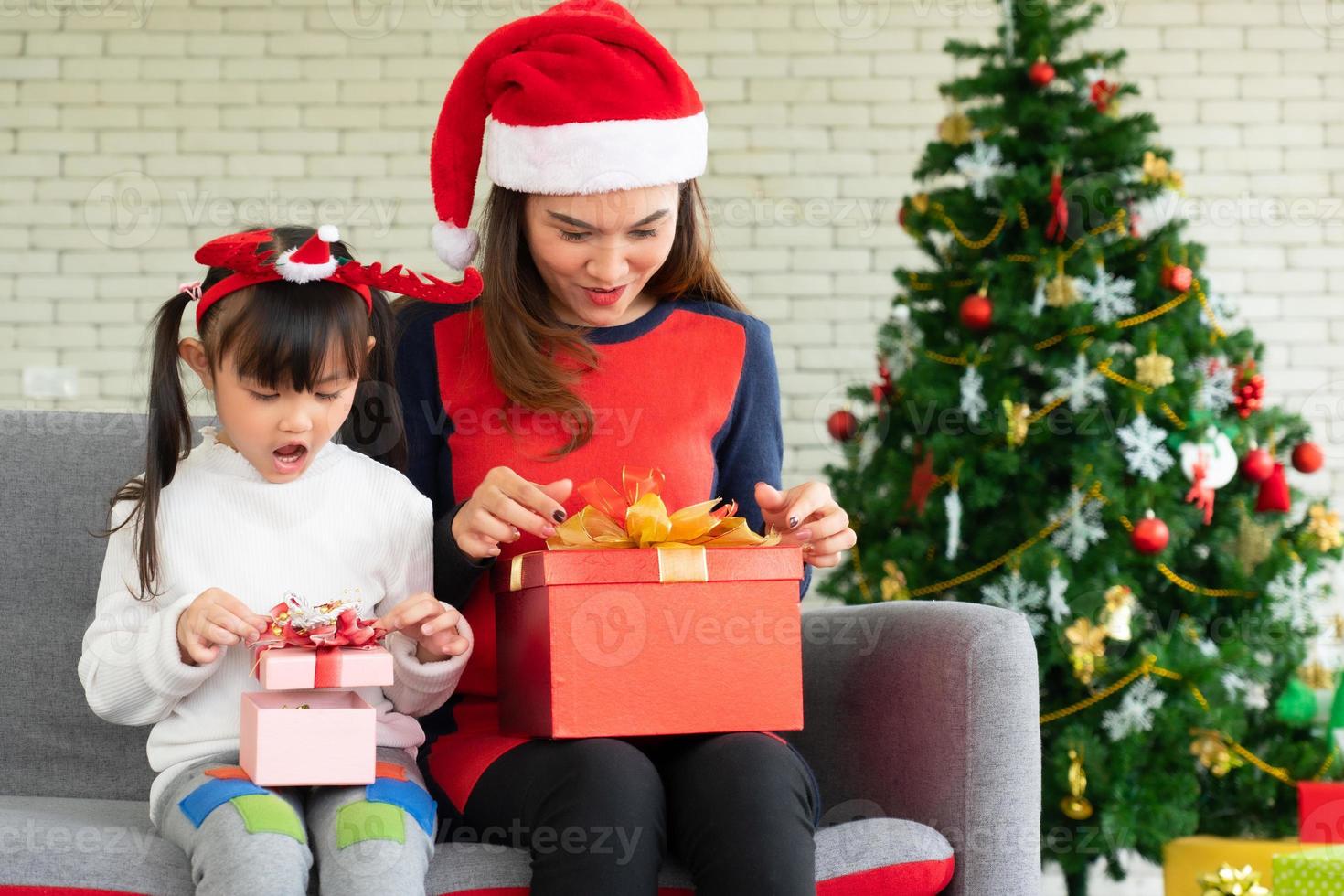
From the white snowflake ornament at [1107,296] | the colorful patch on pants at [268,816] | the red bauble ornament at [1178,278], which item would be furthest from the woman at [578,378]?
the red bauble ornament at [1178,278]

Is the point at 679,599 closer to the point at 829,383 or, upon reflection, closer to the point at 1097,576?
the point at 1097,576

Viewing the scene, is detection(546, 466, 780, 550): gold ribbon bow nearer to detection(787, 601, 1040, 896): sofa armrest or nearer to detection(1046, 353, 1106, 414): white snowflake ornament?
detection(787, 601, 1040, 896): sofa armrest

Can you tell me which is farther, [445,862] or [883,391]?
[883,391]

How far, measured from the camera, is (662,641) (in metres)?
1.55

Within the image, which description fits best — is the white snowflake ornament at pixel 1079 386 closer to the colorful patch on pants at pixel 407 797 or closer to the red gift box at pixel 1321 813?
the red gift box at pixel 1321 813

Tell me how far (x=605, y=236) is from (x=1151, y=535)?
1.71 m

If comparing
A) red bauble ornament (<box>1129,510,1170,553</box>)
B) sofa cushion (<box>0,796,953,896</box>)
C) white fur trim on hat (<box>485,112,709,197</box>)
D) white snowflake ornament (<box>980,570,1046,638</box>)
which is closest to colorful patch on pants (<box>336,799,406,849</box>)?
sofa cushion (<box>0,796,953,896</box>)

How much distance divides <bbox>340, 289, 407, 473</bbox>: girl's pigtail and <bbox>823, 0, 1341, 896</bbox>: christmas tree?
5.24 ft

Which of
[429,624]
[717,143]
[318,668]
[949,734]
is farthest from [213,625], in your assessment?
[717,143]

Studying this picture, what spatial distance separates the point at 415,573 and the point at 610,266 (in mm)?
463

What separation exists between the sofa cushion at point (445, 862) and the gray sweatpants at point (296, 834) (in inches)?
1.4

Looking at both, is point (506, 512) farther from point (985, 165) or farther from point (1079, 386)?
point (985, 165)

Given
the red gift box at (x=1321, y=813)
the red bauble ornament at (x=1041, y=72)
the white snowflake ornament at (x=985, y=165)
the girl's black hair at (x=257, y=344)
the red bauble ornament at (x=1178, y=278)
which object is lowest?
the red gift box at (x=1321, y=813)

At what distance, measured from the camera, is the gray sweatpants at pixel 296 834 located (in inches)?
54.4
